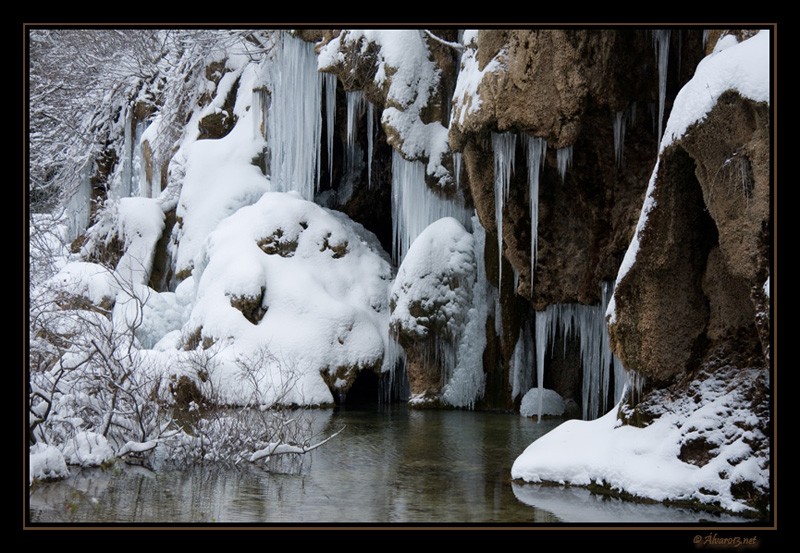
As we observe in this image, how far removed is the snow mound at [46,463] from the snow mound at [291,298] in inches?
295

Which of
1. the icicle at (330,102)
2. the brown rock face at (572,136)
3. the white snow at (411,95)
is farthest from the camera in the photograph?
the icicle at (330,102)

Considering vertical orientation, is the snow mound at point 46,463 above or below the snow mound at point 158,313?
below

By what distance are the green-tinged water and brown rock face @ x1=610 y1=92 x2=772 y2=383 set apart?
5.38 ft

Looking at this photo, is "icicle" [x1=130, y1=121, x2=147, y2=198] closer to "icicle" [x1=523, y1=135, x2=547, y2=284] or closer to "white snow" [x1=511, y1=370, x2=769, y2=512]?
"icicle" [x1=523, y1=135, x2=547, y2=284]

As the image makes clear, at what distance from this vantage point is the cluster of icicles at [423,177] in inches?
577

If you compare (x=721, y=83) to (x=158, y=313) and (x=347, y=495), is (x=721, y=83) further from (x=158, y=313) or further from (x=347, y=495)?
(x=158, y=313)

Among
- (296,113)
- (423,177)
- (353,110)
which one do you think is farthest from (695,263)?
(296,113)

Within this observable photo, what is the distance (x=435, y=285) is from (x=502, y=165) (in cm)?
448

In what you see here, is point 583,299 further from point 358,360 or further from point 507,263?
point 358,360

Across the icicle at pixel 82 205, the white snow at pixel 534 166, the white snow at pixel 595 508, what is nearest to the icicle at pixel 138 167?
the icicle at pixel 82 205

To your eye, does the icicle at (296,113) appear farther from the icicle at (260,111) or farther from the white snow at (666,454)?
the white snow at (666,454)

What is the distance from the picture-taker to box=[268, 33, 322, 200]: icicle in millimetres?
22156

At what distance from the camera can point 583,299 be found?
15.8 m

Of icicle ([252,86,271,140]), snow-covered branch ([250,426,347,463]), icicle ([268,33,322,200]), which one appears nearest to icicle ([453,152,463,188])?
icicle ([268,33,322,200])
